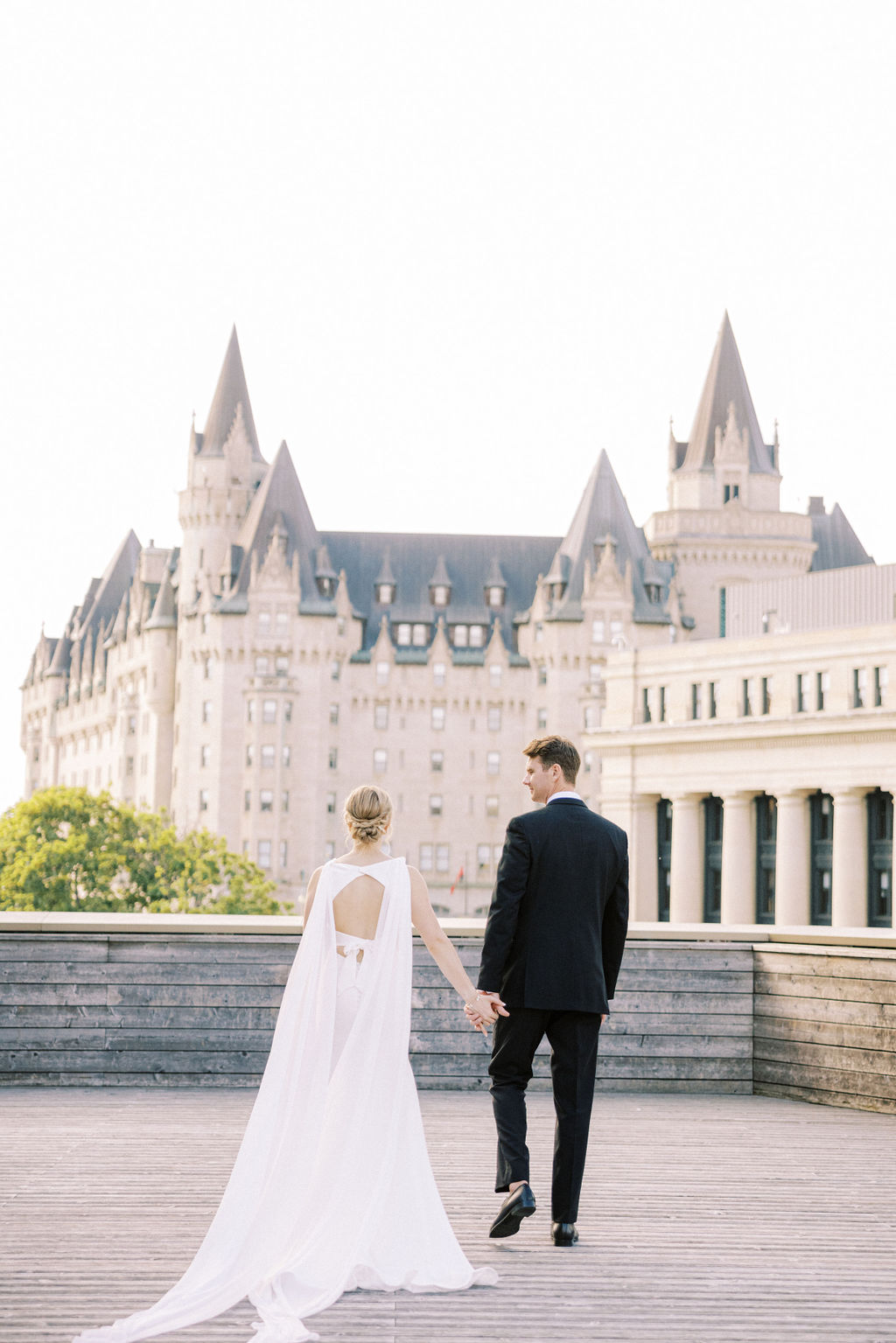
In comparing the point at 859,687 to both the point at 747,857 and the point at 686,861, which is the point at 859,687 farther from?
the point at 686,861

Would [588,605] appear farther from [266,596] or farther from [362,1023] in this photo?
[362,1023]

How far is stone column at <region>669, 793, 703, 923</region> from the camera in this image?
89375mm

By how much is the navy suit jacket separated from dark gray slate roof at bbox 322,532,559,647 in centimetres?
11973

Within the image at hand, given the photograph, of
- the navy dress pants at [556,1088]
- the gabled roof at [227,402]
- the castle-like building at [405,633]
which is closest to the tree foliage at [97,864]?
the castle-like building at [405,633]

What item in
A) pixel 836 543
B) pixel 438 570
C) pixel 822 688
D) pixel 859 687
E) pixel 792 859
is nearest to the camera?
pixel 859 687

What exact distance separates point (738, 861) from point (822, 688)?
31.9 ft

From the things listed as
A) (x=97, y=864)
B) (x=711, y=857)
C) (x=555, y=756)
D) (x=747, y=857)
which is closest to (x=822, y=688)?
(x=747, y=857)

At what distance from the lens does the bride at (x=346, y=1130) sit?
7672 millimetres

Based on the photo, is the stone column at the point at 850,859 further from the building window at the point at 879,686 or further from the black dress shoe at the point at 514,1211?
the black dress shoe at the point at 514,1211

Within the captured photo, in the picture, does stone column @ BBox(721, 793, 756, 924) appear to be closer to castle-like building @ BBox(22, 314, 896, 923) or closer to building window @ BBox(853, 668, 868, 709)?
building window @ BBox(853, 668, 868, 709)

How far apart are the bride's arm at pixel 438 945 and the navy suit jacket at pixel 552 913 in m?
0.18

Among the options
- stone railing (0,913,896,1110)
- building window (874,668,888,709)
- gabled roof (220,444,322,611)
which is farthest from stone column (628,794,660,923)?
stone railing (0,913,896,1110)

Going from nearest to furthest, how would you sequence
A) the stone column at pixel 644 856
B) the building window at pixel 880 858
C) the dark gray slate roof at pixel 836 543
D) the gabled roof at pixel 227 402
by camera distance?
the building window at pixel 880 858 → the stone column at pixel 644 856 → the gabled roof at pixel 227 402 → the dark gray slate roof at pixel 836 543

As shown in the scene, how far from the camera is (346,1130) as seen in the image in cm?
811
